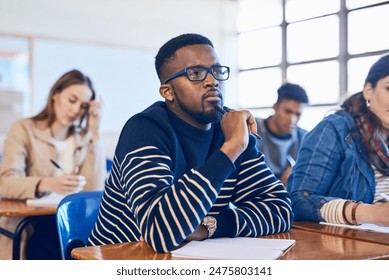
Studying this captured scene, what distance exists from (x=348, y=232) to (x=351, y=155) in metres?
0.37

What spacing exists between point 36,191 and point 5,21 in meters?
2.95

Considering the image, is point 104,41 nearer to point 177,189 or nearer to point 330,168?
point 330,168

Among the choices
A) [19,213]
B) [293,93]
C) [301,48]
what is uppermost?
[301,48]

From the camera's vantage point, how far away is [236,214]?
1.24 metres

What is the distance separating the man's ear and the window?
119 inches

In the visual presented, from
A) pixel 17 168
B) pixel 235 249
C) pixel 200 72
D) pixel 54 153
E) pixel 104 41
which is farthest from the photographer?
pixel 104 41

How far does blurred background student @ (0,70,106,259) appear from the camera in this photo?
6.97ft

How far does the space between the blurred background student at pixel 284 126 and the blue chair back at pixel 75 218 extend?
1798mm

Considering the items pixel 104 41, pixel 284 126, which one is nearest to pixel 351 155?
pixel 284 126

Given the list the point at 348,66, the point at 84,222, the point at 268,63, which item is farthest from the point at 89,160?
the point at 268,63

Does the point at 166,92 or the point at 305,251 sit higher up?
the point at 166,92

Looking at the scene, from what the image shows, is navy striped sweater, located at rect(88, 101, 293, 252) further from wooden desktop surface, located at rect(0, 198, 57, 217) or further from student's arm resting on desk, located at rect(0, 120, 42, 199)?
student's arm resting on desk, located at rect(0, 120, 42, 199)

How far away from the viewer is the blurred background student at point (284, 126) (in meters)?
3.28

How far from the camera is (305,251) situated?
3.61 ft
